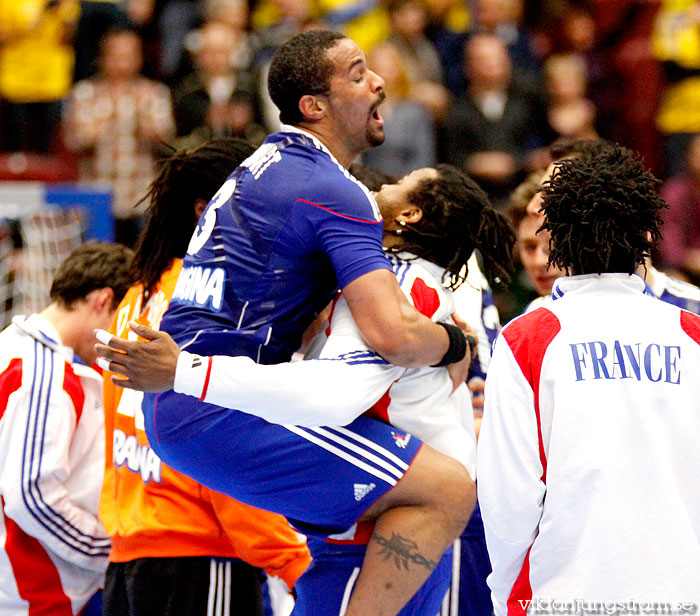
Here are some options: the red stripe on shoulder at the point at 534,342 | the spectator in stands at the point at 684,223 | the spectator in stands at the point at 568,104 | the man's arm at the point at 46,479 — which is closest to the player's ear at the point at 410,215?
the red stripe on shoulder at the point at 534,342

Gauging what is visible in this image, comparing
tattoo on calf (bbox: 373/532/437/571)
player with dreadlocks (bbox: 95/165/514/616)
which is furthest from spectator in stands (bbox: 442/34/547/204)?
tattoo on calf (bbox: 373/532/437/571)

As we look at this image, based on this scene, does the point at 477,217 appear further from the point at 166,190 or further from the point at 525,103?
the point at 525,103

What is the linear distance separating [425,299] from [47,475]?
1583 mm

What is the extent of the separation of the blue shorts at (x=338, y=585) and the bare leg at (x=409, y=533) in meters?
0.10

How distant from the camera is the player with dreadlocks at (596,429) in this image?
2.79 metres

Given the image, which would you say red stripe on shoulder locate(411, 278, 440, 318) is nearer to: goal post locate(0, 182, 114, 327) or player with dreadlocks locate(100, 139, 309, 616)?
player with dreadlocks locate(100, 139, 309, 616)

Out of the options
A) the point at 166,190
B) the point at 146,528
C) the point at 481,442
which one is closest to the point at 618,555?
the point at 481,442

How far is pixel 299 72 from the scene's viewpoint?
12.2ft

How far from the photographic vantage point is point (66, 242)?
24.9 ft

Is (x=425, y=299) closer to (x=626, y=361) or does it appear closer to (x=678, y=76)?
(x=626, y=361)

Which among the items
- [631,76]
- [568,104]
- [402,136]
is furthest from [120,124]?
[631,76]

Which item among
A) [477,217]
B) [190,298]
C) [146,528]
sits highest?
[477,217]

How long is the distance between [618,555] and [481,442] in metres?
0.46

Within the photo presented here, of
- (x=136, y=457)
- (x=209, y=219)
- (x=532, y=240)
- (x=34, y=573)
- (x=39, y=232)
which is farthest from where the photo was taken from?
(x=39, y=232)
